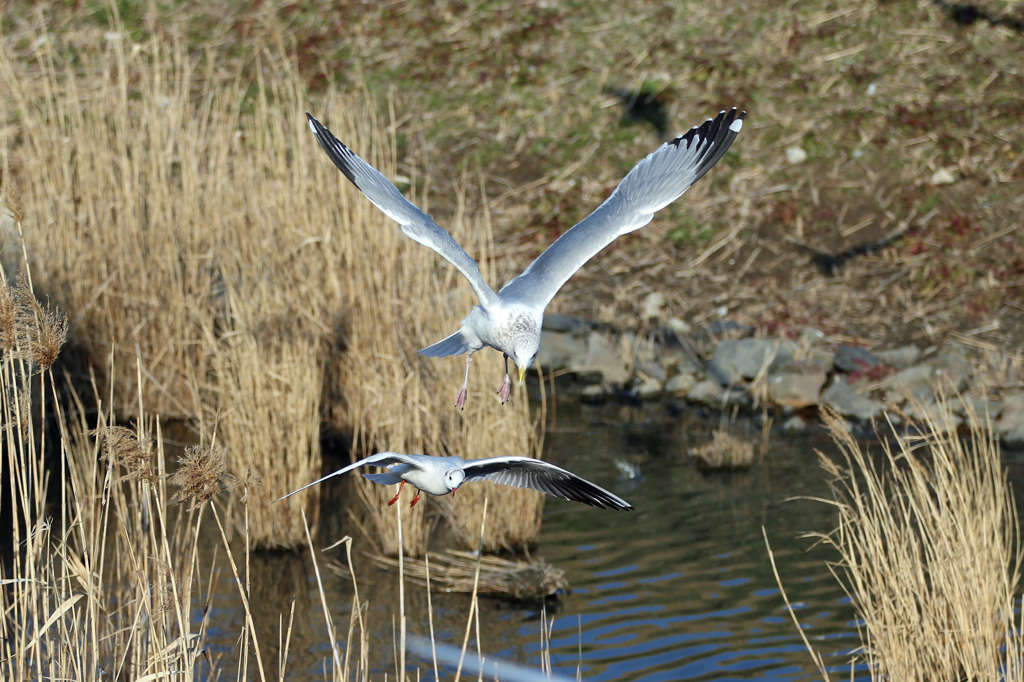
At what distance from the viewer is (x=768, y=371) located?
8.61m

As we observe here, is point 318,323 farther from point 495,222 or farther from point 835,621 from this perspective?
point 495,222

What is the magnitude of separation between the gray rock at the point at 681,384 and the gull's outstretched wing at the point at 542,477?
19.4ft

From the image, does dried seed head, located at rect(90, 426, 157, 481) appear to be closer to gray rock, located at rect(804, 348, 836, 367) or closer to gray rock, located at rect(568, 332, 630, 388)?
gray rock, located at rect(568, 332, 630, 388)

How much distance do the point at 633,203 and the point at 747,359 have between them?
5137 mm

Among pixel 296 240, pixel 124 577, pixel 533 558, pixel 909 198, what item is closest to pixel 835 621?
pixel 533 558

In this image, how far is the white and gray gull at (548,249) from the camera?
3.19 meters

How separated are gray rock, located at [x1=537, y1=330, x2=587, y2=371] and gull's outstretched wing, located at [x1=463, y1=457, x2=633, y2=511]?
20.0 feet

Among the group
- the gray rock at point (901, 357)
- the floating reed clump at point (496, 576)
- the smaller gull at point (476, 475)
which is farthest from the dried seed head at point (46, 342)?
the gray rock at point (901, 357)

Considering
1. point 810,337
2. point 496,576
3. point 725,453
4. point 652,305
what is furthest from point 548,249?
point 652,305

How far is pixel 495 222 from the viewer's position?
35.5 ft

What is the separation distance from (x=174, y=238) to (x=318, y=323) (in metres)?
1.24

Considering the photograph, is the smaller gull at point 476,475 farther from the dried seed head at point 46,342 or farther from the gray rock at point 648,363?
the gray rock at point 648,363

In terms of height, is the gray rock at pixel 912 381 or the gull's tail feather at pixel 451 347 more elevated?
the gull's tail feather at pixel 451 347

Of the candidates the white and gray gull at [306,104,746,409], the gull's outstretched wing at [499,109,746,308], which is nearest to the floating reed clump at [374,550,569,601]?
the white and gray gull at [306,104,746,409]
